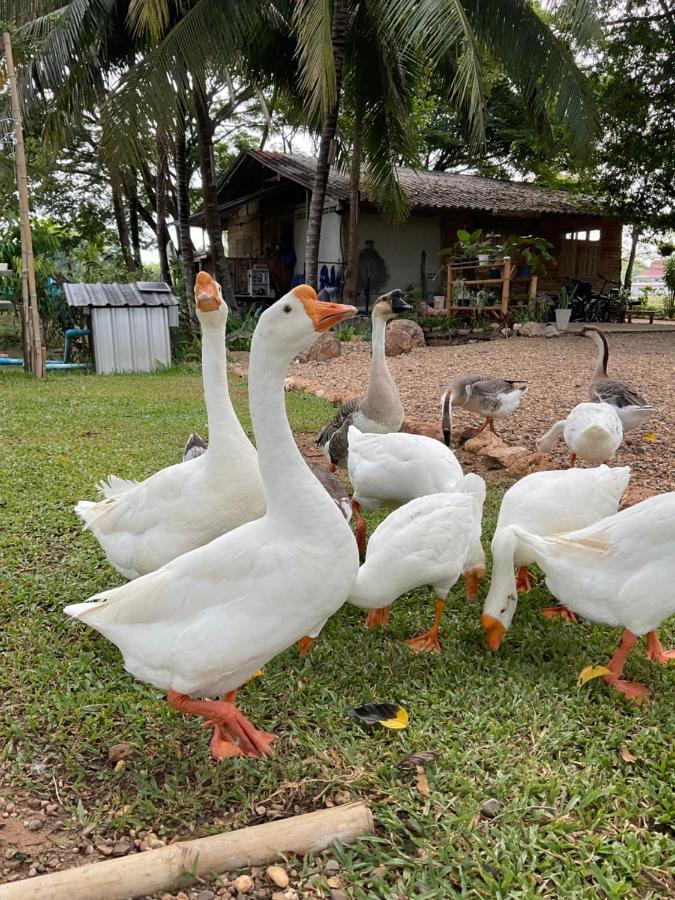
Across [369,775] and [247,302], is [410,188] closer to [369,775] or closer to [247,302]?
[247,302]

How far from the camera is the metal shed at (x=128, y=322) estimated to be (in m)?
13.0

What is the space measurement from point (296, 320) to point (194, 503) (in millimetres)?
1225

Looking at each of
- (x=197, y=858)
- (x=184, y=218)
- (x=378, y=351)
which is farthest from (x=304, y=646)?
(x=184, y=218)

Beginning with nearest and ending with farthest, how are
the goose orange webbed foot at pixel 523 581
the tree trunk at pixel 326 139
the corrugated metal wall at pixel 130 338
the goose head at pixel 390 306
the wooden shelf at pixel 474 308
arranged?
the goose orange webbed foot at pixel 523 581, the goose head at pixel 390 306, the tree trunk at pixel 326 139, the corrugated metal wall at pixel 130 338, the wooden shelf at pixel 474 308

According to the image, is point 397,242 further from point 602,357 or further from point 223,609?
point 223,609

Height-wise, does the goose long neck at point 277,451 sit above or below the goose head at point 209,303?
below

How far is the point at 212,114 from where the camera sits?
79.5 ft

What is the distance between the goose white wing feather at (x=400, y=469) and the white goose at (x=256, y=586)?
1.70 metres

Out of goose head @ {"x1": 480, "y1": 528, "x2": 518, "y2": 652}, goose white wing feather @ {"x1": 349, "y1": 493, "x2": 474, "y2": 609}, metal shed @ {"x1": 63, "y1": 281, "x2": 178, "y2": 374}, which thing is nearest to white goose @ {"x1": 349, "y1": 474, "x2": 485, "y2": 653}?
goose white wing feather @ {"x1": 349, "y1": 493, "x2": 474, "y2": 609}

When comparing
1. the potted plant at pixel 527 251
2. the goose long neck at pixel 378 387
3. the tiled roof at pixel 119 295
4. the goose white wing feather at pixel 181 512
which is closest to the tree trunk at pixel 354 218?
the potted plant at pixel 527 251

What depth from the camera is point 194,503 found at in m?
3.25

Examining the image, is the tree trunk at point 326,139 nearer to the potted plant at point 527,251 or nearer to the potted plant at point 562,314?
the potted plant at point 527,251

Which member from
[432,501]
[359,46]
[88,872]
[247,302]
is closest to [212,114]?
[247,302]

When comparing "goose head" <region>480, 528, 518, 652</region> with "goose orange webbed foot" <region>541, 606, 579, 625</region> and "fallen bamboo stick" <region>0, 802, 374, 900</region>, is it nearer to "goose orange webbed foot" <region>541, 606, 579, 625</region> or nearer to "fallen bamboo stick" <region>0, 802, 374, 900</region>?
"goose orange webbed foot" <region>541, 606, 579, 625</region>
